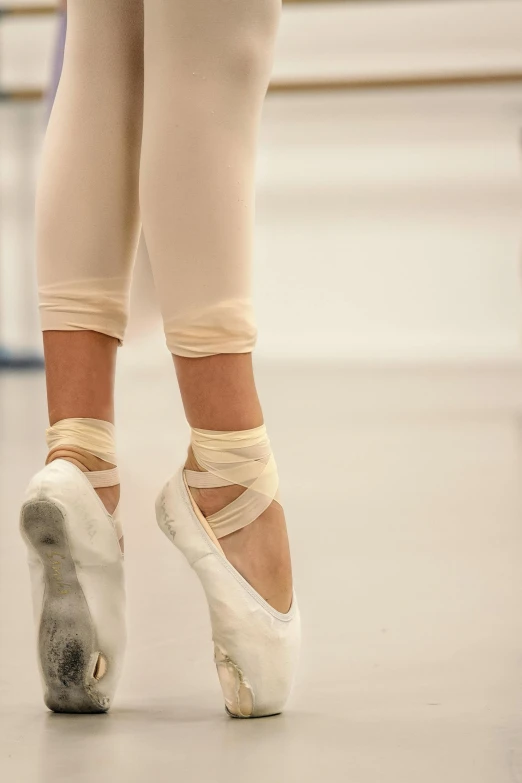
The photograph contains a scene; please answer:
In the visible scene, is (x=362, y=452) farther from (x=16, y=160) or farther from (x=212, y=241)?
(x=16, y=160)

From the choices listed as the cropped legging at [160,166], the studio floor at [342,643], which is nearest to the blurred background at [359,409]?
the studio floor at [342,643]

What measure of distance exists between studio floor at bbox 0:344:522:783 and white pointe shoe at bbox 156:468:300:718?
13 mm

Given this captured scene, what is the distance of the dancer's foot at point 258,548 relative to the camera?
54 cm

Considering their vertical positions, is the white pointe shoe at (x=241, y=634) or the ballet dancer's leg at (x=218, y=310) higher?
the ballet dancer's leg at (x=218, y=310)

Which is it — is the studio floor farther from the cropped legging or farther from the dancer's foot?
the cropped legging

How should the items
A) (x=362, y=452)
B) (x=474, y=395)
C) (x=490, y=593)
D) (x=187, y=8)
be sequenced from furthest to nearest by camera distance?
(x=474, y=395) → (x=362, y=452) → (x=490, y=593) → (x=187, y=8)

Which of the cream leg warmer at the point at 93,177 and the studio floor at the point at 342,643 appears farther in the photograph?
the cream leg warmer at the point at 93,177

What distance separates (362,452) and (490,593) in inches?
31.0

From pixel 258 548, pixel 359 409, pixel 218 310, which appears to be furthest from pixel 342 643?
pixel 359 409

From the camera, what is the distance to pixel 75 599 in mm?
521

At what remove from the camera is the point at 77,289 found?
0.57 m

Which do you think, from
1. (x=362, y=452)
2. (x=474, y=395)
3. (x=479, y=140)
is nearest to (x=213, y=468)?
(x=362, y=452)

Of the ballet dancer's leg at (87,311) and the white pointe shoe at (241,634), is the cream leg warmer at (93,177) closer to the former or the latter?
the ballet dancer's leg at (87,311)

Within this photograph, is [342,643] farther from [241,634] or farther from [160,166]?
[160,166]
